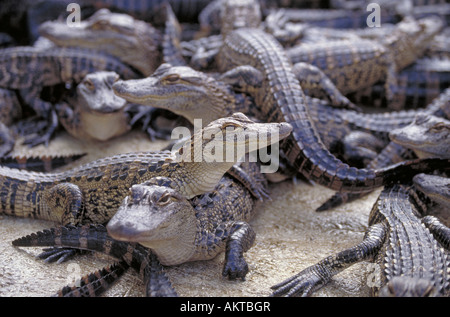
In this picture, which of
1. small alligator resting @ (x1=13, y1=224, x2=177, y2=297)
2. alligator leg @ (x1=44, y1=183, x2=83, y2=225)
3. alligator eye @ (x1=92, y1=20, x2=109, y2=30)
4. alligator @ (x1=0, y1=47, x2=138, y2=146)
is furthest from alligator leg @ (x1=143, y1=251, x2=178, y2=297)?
alligator eye @ (x1=92, y1=20, x2=109, y2=30)

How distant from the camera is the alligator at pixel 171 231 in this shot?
8.04 feet

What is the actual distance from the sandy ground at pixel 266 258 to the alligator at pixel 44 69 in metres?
1.67

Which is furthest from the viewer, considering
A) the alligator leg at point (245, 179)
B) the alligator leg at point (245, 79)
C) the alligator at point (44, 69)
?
the alligator at point (44, 69)

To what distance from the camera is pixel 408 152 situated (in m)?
3.86

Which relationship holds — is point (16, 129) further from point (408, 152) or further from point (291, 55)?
point (408, 152)

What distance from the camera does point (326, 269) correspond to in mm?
2797

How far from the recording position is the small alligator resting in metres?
2.54

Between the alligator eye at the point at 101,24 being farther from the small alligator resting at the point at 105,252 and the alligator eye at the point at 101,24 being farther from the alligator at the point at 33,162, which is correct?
the small alligator resting at the point at 105,252

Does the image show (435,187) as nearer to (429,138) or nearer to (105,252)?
(429,138)

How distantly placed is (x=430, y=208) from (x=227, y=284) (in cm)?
162

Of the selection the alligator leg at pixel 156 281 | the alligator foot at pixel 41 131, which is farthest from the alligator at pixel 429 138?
the alligator foot at pixel 41 131

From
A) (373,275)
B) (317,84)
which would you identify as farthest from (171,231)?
(317,84)

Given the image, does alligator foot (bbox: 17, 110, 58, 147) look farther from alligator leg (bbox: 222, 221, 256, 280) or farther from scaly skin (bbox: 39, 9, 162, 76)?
alligator leg (bbox: 222, 221, 256, 280)
